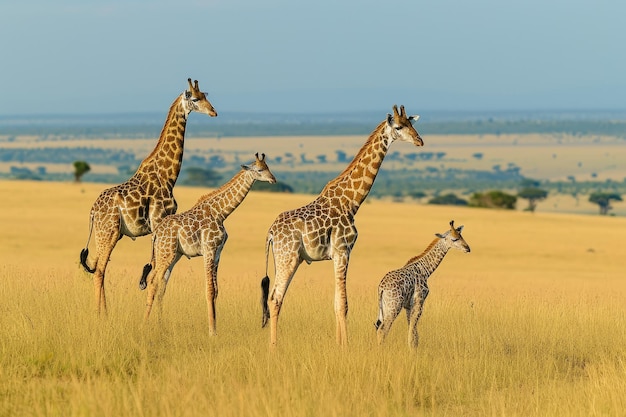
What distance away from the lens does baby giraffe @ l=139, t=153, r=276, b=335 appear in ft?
41.6

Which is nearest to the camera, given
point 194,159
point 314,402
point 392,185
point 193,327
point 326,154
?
point 314,402

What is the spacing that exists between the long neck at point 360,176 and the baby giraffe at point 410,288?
36.2 inches

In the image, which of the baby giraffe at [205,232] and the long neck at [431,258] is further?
the long neck at [431,258]

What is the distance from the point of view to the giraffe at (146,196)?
13438 millimetres

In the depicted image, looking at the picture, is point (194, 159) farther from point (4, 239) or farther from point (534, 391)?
point (534, 391)

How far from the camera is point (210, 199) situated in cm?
A: 1295

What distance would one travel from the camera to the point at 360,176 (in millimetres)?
12727

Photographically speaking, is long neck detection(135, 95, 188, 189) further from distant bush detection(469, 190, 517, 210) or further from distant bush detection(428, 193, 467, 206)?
distant bush detection(428, 193, 467, 206)

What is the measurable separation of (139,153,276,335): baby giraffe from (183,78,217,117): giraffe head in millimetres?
993

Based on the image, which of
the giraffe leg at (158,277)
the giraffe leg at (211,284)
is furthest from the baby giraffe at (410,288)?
the giraffe leg at (158,277)

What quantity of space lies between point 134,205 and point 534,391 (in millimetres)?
5131

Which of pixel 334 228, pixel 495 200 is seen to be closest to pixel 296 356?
pixel 334 228

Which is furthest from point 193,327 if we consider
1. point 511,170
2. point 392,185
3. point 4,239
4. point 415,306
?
point 511,170

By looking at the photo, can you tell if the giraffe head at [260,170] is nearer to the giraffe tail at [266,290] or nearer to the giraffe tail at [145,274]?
the giraffe tail at [266,290]
